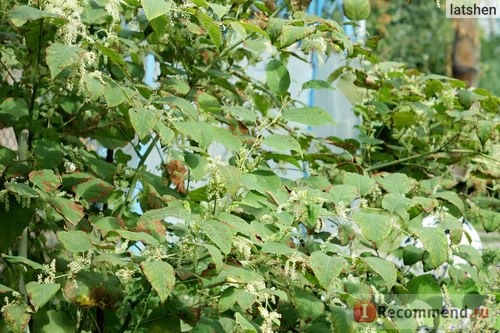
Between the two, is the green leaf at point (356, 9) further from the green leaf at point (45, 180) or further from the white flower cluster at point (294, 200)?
the green leaf at point (45, 180)

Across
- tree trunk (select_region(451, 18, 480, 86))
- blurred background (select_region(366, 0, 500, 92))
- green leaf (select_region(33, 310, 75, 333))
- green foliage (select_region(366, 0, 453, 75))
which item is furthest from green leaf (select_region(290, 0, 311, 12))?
green foliage (select_region(366, 0, 453, 75))

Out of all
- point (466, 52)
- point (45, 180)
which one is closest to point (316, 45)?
point (45, 180)

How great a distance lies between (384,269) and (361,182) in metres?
0.40

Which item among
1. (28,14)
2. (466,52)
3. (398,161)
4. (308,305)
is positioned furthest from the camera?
(466,52)

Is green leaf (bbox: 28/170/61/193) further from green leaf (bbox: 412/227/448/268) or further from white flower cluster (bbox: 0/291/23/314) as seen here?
green leaf (bbox: 412/227/448/268)

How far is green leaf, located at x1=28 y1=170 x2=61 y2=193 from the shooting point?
8.20ft

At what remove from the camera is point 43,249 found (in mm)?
3020

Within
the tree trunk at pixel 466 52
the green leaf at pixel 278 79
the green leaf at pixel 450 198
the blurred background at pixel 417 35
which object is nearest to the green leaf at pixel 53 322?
the green leaf at pixel 278 79

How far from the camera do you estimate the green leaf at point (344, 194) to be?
2531mm

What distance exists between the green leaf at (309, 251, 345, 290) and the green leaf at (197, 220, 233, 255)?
0.64ft

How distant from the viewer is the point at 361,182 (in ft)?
8.86

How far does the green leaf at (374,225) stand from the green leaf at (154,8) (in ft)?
2.09

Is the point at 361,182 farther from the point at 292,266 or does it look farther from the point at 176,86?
the point at 176,86

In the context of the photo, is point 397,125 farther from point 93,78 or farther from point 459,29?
point 459,29
